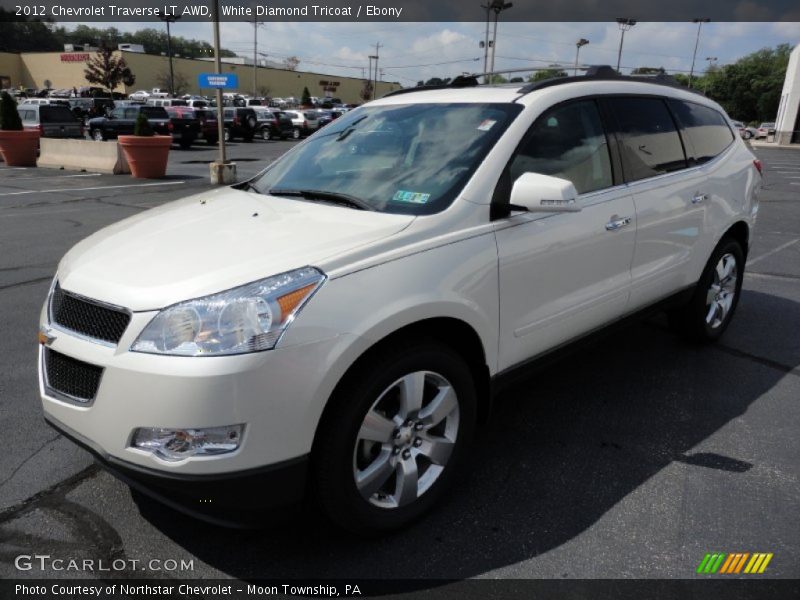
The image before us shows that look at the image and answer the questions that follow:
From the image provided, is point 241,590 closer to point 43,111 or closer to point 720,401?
point 720,401

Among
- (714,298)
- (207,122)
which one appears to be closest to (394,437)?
(714,298)

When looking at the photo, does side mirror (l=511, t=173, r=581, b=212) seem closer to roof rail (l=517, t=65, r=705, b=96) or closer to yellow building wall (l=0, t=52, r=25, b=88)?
roof rail (l=517, t=65, r=705, b=96)

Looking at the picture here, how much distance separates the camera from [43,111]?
76.6 ft

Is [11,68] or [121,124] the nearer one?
[121,124]

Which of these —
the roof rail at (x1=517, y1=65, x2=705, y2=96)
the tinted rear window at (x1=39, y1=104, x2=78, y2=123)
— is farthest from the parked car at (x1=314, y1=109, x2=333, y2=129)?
the roof rail at (x1=517, y1=65, x2=705, y2=96)

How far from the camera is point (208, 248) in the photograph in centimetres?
251

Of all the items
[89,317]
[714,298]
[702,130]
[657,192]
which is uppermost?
[702,130]

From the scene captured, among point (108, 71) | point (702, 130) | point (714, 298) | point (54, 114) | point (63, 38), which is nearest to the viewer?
point (702, 130)

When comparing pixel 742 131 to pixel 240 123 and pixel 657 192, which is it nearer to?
pixel 657 192

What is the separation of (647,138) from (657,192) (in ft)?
1.18

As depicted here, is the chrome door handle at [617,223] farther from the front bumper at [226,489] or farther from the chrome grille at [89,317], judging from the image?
the chrome grille at [89,317]

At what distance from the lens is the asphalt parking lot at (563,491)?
2512 mm

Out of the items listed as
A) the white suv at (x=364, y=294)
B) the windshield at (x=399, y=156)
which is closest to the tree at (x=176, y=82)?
the windshield at (x=399, y=156)

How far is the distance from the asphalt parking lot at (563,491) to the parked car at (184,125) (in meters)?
23.1
